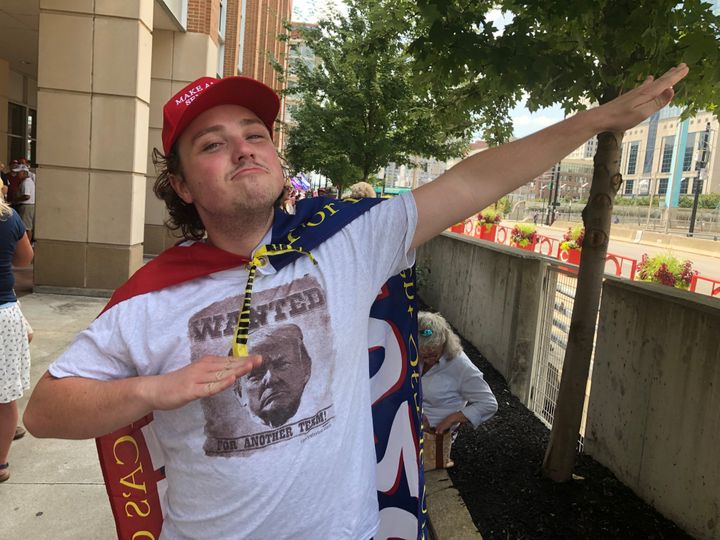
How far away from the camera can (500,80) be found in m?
2.69

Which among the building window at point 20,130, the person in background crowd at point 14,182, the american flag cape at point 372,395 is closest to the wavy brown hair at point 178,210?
the american flag cape at point 372,395

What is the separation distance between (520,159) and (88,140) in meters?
8.43

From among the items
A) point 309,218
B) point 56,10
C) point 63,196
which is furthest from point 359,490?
point 56,10

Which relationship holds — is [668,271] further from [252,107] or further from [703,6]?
[252,107]

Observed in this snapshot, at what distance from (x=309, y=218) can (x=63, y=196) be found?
8137 millimetres

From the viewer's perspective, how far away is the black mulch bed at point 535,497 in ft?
10.2

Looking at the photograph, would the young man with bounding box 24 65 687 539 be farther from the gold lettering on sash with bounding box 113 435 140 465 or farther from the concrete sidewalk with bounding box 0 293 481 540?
the concrete sidewalk with bounding box 0 293 481 540

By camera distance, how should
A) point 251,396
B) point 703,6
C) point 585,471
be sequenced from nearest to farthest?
point 251,396 → point 703,6 → point 585,471

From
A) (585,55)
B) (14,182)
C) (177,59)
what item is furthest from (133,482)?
(177,59)

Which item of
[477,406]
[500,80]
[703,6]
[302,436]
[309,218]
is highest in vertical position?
[703,6]

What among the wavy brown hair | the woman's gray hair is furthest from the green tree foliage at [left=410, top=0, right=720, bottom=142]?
the woman's gray hair

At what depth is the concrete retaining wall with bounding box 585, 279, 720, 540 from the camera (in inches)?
117

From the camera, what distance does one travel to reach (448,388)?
390 centimetres

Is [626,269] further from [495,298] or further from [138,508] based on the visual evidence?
[138,508]
